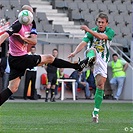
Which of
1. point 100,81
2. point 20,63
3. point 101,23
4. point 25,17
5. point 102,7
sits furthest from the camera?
point 102,7

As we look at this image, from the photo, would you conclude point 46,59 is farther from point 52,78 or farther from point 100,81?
point 52,78

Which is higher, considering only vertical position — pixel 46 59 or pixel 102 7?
pixel 102 7

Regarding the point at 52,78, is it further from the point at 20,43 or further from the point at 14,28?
the point at 14,28

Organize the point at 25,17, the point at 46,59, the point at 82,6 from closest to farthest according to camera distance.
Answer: the point at 25,17 → the point at 46,59 → the point at 82,6

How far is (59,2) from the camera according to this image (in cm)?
3002

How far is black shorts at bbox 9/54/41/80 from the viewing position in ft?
37.8

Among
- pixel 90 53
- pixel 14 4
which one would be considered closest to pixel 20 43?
pixel 90 53

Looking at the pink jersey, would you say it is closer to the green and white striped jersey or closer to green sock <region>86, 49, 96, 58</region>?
green sock <region>86, 49, 96, 58</region>

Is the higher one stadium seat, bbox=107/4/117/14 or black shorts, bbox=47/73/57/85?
stadium seat, bbox=107/4/117/14

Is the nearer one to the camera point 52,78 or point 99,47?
point 99,47

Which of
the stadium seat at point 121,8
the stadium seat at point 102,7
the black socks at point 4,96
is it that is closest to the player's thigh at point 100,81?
the black socks at point 4,96

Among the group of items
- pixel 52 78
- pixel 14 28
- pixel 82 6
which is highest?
pixel 82 6

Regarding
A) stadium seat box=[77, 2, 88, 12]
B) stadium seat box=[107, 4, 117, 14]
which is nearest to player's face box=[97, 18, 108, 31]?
stadium seat box=[77, 2, 88, 12]

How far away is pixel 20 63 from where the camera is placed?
1152 cm
